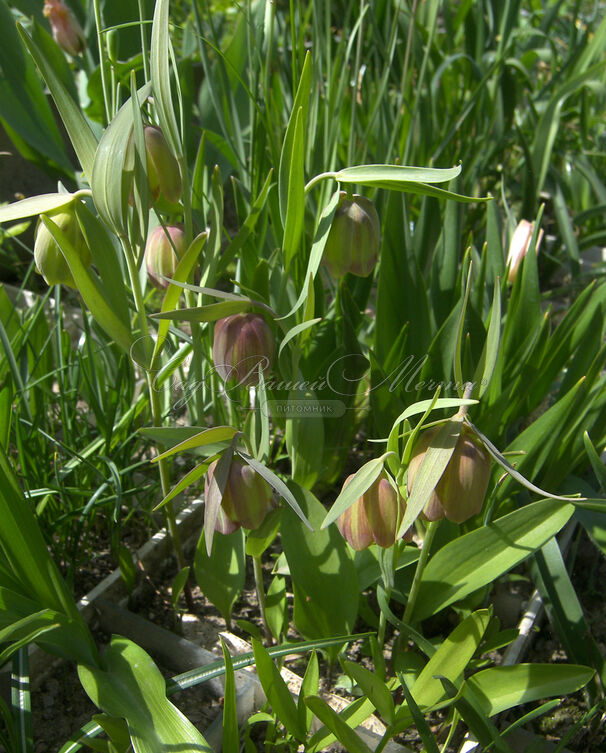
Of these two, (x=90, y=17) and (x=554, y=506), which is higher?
(x=90, y=17)

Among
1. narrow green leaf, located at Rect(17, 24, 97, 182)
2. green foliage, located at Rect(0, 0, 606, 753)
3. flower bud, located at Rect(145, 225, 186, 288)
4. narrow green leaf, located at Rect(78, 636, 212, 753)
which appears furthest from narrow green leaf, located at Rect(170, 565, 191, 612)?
narrow green leaf, located at Rect(17, 24, 97, 182)

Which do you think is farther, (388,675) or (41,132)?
(41,132)

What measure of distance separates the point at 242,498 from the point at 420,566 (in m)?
0.18

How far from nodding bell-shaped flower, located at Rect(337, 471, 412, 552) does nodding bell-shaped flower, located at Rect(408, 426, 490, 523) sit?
0.09ft

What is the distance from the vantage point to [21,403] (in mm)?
891

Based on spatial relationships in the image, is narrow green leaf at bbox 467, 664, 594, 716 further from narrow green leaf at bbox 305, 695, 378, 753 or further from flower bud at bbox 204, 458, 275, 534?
flower bud at bbox 204, 458, 275, 534

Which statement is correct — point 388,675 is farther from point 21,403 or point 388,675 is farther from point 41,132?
point 41,132

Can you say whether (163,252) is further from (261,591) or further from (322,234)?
(261,591)

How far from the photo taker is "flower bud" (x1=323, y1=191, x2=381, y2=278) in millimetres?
649

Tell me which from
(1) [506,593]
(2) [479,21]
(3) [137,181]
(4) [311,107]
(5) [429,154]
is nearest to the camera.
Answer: (3) [137,181]

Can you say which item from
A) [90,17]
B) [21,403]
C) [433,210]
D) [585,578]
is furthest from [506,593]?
[90,17]

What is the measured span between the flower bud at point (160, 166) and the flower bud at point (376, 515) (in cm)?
29

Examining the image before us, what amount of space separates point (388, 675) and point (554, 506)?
1.01 feet

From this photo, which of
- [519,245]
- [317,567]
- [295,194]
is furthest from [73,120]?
→ [519,245]
